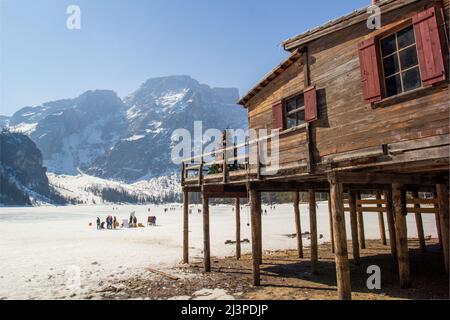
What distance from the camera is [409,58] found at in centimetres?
834

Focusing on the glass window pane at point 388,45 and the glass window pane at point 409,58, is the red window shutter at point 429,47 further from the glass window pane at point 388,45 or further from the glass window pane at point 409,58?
the glass window pane at point 388,45

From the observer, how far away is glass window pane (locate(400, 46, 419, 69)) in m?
8.22

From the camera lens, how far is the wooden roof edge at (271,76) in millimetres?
11962

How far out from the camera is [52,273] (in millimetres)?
16078

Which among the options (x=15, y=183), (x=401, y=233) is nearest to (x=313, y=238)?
(x=401, y=233)

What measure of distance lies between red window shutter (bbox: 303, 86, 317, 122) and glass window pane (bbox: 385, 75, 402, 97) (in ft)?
7.66

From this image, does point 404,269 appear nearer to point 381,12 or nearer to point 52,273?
point 381,12

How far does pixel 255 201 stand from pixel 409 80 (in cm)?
705

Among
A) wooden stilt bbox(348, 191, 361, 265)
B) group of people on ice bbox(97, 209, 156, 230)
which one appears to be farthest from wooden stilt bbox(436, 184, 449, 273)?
group of people on ice bbox(97, 209, 156, 230)

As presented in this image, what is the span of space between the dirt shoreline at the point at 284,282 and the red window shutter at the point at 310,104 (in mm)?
5733

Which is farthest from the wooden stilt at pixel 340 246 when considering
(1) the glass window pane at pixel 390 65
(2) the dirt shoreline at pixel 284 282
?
(1) the glass window pane at pixel 390 65

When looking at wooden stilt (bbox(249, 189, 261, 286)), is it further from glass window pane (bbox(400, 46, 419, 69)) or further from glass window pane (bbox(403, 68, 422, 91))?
glass window pane (bbox(400, 46, 419, 69))

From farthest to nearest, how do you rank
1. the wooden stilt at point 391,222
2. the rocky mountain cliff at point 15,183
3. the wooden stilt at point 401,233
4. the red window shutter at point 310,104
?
the rocky mountain cliff at point 15,183 < the wooden stilt at point 391,222 < the wooden stilt at point 401,233 < the red window shutter at point 310,104
